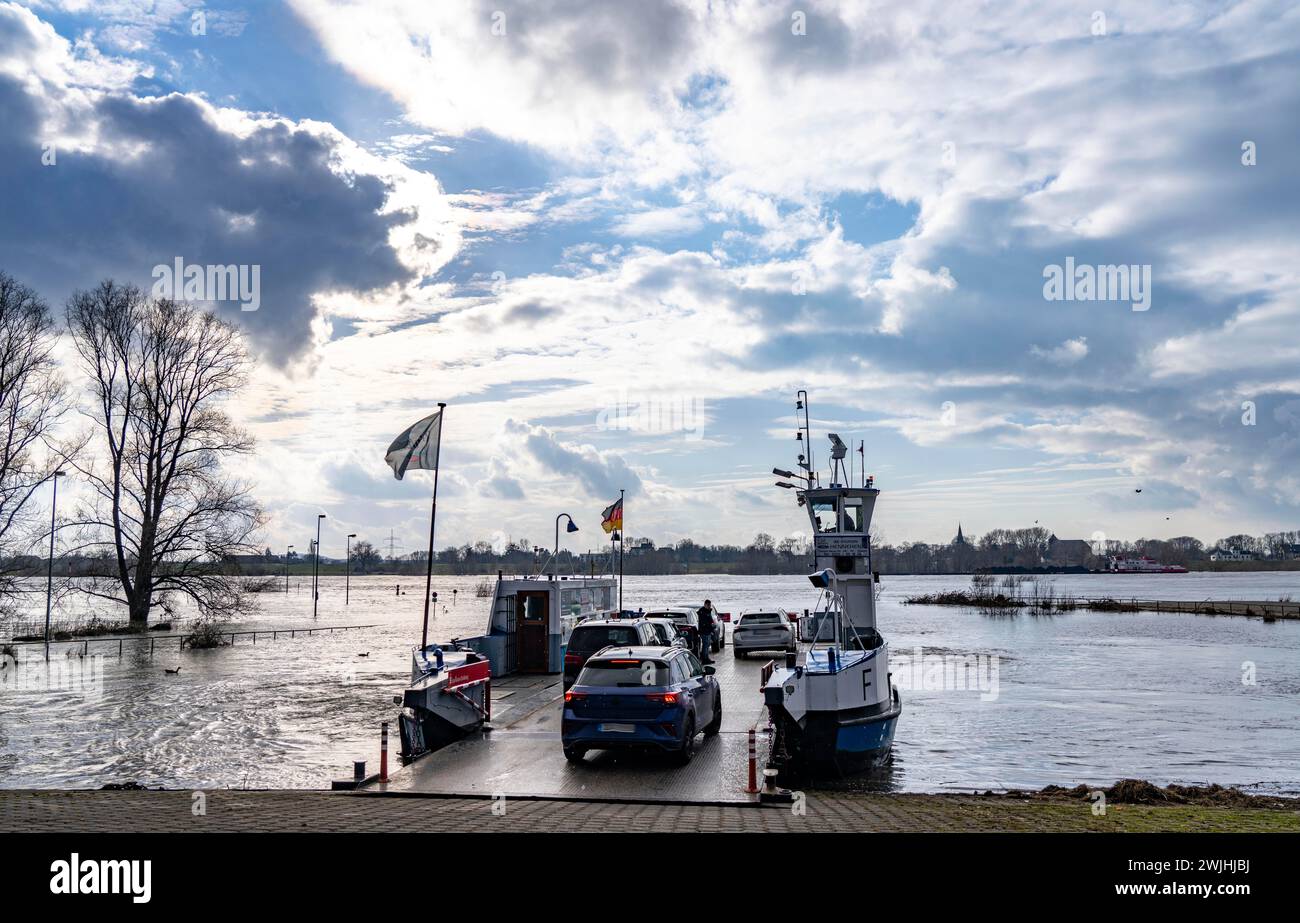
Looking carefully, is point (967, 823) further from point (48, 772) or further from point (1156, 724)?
point (1156, 724)

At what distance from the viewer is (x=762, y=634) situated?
3612 centimetres

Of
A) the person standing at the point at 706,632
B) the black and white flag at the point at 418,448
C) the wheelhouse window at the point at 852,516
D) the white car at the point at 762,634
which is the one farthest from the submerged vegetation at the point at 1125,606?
the black and white flag at the point at 418,448

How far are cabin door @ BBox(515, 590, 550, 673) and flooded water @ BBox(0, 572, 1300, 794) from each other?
164 inches

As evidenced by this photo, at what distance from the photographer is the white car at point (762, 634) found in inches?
1421

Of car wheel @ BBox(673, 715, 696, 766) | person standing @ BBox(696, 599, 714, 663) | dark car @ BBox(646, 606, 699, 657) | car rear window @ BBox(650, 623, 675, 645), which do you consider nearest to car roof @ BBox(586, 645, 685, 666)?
car wheel @ BBox(673, 715, 696, 766)

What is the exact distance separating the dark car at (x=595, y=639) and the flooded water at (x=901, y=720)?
4535 mm

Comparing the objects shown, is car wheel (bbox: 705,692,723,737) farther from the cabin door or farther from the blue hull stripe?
the cabin door

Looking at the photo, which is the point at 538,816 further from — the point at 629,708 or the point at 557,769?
the point at 629,708

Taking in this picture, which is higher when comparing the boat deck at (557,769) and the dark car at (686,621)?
the dark car at (686,621)

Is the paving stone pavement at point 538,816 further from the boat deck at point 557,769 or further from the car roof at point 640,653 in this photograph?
the car roof at point 640,653

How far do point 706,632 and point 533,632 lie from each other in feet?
28.5

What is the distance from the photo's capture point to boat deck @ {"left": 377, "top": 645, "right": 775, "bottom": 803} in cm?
1355

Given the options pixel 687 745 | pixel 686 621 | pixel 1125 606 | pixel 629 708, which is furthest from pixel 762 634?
pixel 1125 606
